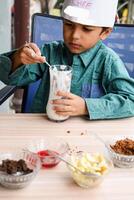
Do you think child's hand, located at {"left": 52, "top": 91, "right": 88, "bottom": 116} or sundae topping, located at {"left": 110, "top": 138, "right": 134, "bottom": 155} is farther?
child's hand, located at {"left": 52, "top": 91, "right": 88, "bottom": 116}

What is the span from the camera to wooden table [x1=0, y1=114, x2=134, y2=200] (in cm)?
88

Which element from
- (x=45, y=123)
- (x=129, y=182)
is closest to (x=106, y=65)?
(x=45, y=123)

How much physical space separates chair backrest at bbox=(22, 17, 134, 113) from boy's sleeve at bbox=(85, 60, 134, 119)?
0.42m

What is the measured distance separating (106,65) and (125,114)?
0.25m

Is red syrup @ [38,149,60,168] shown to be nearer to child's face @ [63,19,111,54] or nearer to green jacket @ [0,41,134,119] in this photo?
green jacket @ [0,41,134,119]

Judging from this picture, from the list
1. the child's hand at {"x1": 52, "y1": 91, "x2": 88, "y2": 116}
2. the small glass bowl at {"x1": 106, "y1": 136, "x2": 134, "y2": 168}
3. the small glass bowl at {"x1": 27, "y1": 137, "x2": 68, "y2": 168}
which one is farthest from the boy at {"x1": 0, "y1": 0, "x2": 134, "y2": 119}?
the small glass bowl at {"x1": 106, "y1": 136, "x2": 134, "y2": 168}

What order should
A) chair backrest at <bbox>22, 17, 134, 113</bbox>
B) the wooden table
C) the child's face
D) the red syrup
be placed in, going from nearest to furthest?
the wooden table, the red syrup, the child's face, chair backrest at <bbox>22, 17, 134, 113</bbox>

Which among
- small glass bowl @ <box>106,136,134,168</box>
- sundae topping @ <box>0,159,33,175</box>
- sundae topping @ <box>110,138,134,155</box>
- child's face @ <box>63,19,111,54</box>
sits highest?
child's face @ <box>63,19,111,54</box>

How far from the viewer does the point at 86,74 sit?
155 cm

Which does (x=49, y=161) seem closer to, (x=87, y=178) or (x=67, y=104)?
(x=87, y=178)

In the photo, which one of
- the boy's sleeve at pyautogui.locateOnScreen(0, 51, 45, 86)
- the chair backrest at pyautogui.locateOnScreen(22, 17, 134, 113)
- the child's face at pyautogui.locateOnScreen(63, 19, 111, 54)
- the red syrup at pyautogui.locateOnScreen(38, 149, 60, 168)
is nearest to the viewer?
the red syrup at pyautogui.locateOnScreen(38, 149, 60, 168)

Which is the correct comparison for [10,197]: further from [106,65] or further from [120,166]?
[106,65]

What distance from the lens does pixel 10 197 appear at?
85 cm

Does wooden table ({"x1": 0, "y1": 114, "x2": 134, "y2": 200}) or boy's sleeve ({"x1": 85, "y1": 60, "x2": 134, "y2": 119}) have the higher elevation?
boy's sleeve ({"x1": 85, "y1": 60, "x2": 134, "y2": 119})
